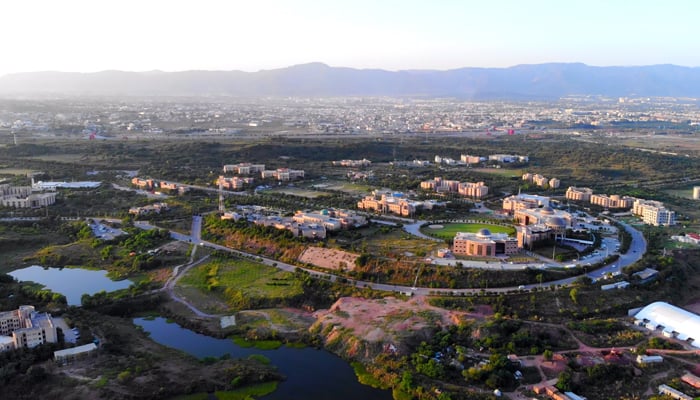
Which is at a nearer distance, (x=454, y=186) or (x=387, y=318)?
(x=387, y=318)

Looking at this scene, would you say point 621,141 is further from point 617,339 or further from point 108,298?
point 108,298

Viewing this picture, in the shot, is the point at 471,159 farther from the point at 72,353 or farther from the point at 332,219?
the point at 72,353

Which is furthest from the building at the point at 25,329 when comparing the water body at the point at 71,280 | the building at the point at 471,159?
the building at the point at 471,159

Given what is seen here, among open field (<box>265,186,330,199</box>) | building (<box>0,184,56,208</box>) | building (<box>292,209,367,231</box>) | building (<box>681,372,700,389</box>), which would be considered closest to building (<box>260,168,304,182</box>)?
open field (<box>265,186,330,199</box>)

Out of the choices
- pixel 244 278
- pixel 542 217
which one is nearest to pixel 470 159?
pixel 542 217

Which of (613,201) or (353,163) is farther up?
(353,163)

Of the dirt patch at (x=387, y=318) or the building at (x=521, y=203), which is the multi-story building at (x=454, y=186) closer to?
the building at (x=521, y=203)

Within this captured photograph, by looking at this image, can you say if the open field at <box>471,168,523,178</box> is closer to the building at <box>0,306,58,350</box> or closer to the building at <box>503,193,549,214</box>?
the building at <box>503,193,549,214</box>
